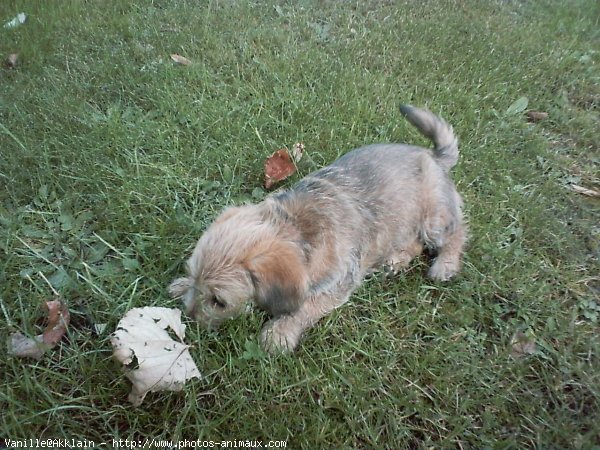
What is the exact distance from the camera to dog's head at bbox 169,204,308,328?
233cm

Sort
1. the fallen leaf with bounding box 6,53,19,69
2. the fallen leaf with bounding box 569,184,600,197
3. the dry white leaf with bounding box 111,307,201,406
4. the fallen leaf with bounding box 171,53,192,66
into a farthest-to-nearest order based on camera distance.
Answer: the fallen leaf with bounding box 171,53,192,66, the fallen leaf with bounding box 6,53,19,69, the fallen leaf with bounding box 569,184,600,197, the dry white leaf with bounding box 111,307,201,406

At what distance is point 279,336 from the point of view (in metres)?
2.66

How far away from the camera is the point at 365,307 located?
2.97 m

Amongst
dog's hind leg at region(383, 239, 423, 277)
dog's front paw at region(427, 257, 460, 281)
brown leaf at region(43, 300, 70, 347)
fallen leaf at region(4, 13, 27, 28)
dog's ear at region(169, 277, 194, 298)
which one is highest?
fallen leaf at region(4, 13, 27, 28)

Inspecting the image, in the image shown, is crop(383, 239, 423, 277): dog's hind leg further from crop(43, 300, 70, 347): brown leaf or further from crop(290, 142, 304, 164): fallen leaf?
crop(43, 300, 70, 347): brown leaf

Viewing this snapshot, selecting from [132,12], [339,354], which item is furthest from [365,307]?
[132,12]

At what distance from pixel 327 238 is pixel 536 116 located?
3147 millimetres

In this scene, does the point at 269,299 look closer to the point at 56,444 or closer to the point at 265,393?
the point at 265,393

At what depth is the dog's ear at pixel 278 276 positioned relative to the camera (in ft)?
7.72

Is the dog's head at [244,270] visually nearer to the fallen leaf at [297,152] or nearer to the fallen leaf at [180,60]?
the fallen leaf at [297,152]

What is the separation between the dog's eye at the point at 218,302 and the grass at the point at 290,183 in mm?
237

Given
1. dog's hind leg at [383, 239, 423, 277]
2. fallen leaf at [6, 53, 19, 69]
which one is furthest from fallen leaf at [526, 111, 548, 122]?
fallen leaf at [6, 53, 19, 69]

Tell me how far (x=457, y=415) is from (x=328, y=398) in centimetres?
70

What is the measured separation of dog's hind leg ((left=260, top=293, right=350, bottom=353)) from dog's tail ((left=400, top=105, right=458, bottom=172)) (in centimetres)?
140
